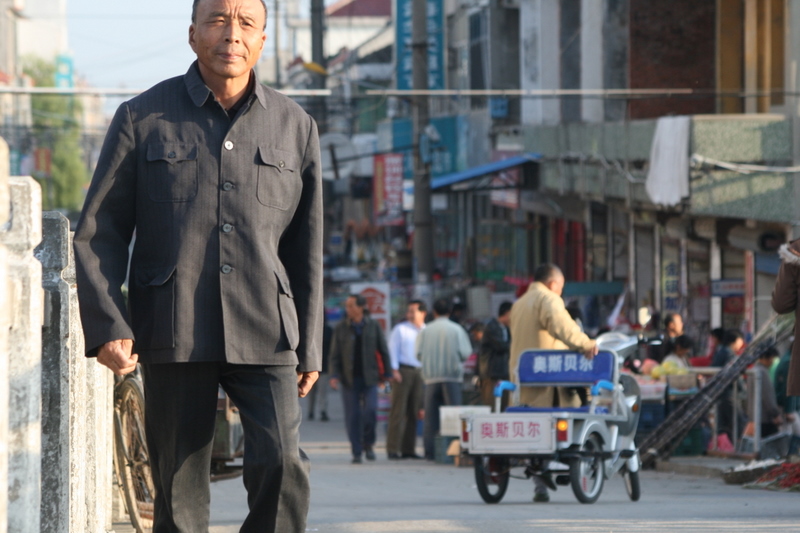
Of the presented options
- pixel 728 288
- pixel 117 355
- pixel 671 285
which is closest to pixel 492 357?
pixel 728 288

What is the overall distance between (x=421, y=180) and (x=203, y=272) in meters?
20.9

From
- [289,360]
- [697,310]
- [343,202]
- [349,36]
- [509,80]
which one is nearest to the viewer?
[289,360]

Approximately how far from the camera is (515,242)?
39.8 metres

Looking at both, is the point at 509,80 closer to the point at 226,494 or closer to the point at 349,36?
the point at 226,494

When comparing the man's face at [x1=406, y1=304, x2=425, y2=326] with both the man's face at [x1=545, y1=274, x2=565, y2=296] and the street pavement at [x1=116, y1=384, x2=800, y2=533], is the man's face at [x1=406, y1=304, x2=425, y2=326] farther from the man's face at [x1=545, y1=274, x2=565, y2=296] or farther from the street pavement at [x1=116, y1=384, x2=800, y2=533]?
the man's face at [x1=545, y1=274, x2=565, y2=296]

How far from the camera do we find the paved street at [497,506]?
7.86 metres

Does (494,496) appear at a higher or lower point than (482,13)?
lower

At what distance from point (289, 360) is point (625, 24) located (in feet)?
75.0

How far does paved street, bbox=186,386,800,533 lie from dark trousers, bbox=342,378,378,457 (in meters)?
0.69

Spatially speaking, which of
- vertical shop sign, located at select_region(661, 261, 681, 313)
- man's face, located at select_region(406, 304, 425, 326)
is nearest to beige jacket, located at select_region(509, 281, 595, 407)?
man's face, located at select_region(406, 304, 425, 326)

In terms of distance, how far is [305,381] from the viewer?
15.0ft

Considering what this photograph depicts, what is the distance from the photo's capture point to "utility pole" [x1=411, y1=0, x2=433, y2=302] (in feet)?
81.4

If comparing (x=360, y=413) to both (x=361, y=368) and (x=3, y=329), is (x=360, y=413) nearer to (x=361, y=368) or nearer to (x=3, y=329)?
(x=361, y=368)

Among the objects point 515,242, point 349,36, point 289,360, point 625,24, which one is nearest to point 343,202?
point 349,36
